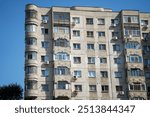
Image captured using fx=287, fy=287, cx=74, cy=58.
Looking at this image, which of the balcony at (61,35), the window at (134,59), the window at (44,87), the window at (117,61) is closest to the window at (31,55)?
the balcony at (61,35)

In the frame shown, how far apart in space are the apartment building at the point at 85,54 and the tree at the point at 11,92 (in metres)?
5.21

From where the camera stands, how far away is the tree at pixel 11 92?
5675cm

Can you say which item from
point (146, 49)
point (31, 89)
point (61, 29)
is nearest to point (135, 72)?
point (146, 49)

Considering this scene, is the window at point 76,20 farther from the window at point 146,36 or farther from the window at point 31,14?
the window at point 146,36

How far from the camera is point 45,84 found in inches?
2153

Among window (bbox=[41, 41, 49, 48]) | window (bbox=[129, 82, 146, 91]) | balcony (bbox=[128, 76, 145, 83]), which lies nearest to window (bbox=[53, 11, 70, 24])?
window (bbox=[41, 41, 49, 48])

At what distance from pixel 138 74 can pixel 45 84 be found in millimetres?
18804

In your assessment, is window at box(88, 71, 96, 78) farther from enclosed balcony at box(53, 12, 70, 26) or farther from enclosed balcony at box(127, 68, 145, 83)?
enclosed balcony at box(53, 12, 70, 26)

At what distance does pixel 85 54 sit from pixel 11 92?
665 inches

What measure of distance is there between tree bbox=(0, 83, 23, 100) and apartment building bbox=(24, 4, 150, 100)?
5.21m

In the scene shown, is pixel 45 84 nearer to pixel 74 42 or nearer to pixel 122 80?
pixel 74 42

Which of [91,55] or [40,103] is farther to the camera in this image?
[91,55]

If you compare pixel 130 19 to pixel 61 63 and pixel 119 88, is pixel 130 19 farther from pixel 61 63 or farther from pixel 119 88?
pixel 61 63

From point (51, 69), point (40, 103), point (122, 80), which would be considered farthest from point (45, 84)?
point (40, 103)
